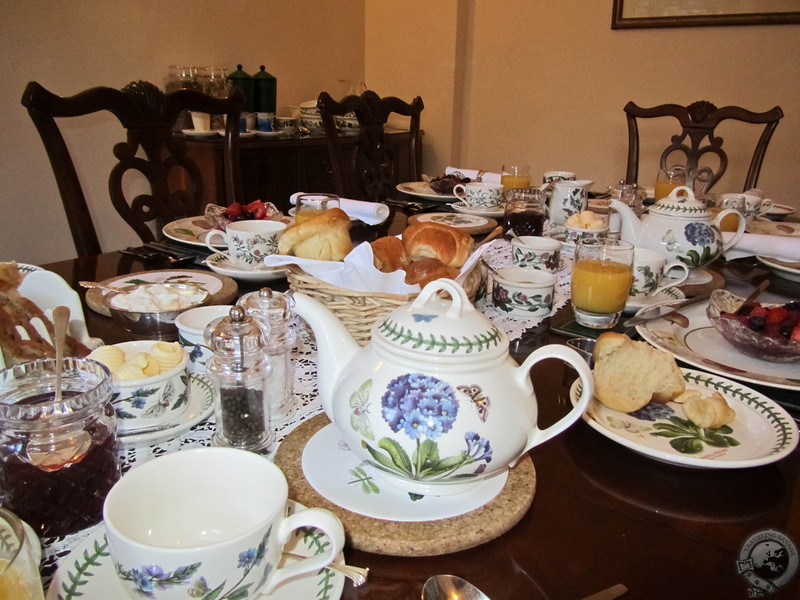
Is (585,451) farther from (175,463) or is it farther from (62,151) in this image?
(62,151)

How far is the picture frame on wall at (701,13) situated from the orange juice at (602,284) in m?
2.40

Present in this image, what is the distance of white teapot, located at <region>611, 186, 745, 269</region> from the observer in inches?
48.9

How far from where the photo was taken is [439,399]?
53 centimetres

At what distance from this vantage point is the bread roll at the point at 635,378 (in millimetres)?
724

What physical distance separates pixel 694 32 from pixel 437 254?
2550 mm

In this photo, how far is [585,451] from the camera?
67 centimetres

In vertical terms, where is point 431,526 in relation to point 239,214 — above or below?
below

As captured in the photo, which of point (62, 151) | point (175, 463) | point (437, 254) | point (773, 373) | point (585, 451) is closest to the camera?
point (175, 463)

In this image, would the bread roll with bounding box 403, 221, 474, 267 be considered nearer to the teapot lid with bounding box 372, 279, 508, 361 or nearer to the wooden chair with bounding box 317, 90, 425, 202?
the teapot lid with bounding box 372, 279, 508, 361

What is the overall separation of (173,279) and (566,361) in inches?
30.5

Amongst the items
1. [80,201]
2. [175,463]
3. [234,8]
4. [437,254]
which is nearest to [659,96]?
[234,8]

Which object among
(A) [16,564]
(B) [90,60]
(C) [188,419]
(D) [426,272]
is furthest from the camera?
(B) [90,60]

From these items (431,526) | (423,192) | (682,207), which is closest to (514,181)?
(423,192)
